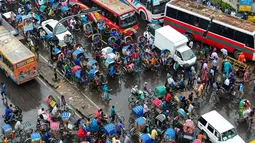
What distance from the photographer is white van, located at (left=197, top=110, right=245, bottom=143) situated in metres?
25.0

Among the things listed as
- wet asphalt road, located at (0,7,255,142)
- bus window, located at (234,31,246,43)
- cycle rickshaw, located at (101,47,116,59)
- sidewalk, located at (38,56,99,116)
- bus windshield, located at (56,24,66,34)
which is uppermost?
bus window, located at (234,31,246,43)

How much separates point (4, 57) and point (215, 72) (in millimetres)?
17163

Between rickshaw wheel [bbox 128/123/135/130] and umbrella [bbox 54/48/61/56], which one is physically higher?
umbrella [bbox 54/48/61/56]

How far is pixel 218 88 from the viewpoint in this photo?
29844mm

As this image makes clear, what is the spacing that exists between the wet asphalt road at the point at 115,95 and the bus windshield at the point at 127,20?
19.6ft

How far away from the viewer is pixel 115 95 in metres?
30.7

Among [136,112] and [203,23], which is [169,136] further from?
[203,23]

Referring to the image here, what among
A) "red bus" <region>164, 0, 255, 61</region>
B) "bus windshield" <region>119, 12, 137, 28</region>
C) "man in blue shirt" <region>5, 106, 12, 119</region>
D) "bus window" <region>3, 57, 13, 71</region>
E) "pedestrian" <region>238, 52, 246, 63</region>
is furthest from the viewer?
"bus windshield" <region>119, 12, 137, 28</region>

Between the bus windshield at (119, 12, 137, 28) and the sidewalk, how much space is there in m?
7.83

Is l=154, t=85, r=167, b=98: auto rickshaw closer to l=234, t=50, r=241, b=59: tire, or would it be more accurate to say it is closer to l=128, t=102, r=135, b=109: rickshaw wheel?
l=128, t=102, r=135, b=109: rickshaw wheel

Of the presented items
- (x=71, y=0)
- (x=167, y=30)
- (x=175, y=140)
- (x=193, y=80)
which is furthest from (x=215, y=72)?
(x=71, y=0)

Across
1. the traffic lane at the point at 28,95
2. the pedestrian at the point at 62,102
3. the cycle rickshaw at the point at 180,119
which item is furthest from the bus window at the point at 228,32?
the traffic lane at the point at 28,95

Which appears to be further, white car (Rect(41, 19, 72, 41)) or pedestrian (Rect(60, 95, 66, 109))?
white car (Rect(41, 19, 72, 41))

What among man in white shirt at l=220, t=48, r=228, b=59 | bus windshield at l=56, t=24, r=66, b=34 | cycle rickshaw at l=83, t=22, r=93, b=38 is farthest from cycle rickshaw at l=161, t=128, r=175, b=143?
bus windshield at l=56, t=24, r=66, b=34
